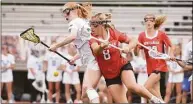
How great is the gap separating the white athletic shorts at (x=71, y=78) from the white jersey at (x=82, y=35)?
7.58m

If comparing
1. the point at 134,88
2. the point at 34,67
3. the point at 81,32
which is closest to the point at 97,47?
the point at 81,32

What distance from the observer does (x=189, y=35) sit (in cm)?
2100

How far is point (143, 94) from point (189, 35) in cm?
1040

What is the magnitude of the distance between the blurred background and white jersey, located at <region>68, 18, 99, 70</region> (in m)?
9.38

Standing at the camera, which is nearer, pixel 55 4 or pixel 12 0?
pixel 12 0

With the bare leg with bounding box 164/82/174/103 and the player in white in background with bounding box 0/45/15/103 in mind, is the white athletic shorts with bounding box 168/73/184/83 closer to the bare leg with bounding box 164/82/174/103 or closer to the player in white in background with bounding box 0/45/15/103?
the bare leg with bounding box 164/82/174/103

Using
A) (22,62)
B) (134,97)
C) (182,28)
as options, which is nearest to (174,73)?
(134,97)

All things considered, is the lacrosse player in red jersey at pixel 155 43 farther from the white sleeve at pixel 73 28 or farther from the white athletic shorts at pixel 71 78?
the white athletic shorts at pixel 71 78

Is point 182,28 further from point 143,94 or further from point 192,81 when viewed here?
point 143,94

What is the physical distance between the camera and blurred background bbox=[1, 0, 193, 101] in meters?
20.8

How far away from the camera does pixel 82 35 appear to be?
34.8ft

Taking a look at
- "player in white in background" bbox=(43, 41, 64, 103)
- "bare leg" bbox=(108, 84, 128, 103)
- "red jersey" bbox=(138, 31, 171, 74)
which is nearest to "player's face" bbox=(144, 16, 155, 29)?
"red jersey" bbox=(138, 31, 171, 74)

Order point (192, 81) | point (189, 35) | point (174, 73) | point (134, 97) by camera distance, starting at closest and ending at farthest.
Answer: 1. point (192, 81)
2. point (174, 73)
3. point (134, 97)
4. point (189, 35)

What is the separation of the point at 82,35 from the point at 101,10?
1032 centimetres
